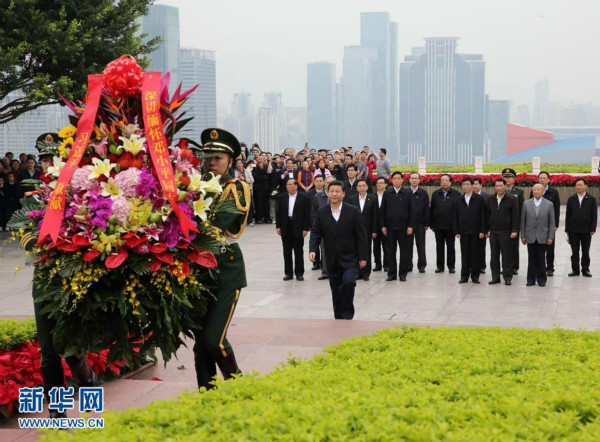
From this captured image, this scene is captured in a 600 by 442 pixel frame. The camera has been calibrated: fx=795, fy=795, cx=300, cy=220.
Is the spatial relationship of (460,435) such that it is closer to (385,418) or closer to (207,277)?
(385,418)

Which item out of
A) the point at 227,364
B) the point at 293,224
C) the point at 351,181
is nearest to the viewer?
the point at 227,364

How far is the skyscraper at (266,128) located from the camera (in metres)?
92.4

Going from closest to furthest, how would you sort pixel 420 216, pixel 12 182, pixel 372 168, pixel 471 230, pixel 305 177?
pixel 471 230 < pixel 420 216 < pixel 305 177 < pixel 12 182 < pixel 372 168

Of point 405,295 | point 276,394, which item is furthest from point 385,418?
point 405,295

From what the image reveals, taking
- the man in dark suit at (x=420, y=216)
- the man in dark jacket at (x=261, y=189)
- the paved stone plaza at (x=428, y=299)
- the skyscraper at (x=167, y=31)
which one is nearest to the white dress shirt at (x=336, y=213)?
the paved stone plaza at (x=428, y=299)

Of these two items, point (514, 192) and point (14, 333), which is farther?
point (514, 192)

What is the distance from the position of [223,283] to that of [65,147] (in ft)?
4.65

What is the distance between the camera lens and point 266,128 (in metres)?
94.2

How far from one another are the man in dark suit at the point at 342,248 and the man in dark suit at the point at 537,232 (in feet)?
14.7

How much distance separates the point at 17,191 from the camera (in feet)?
67.1

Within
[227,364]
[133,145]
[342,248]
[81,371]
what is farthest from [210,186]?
[342,248]

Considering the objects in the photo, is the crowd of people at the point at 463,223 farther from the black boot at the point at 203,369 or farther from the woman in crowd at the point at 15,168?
the woman in crowd at the point at 15,168

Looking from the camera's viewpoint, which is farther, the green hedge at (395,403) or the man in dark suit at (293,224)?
the man in dark suit at (293,224)

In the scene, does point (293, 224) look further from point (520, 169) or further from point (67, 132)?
point (520, 169)
